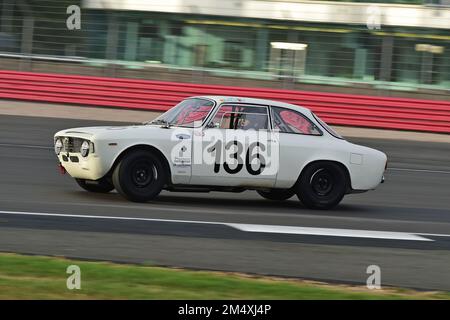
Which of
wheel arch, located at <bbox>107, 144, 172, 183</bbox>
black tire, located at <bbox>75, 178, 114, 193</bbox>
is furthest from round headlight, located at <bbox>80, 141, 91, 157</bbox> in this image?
black tire, located at <bbox>75, 178, 114, 193</bbox>

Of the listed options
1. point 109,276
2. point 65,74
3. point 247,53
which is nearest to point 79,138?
point 109,276

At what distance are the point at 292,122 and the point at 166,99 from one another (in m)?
12.0

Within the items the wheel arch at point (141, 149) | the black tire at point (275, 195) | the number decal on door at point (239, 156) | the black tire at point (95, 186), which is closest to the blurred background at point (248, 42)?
the black tire at point (275, 195)

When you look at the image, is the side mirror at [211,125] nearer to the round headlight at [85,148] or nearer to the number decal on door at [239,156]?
the number decal on door at [239,156]

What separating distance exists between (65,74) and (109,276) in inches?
737

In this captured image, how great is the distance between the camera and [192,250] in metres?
8.23

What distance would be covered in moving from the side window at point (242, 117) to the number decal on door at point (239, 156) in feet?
0.75

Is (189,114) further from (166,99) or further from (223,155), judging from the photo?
(166,99)

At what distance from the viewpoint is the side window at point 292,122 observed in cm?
1125

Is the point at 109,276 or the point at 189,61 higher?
the point at 189,61
